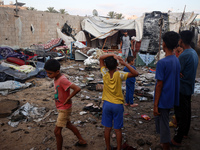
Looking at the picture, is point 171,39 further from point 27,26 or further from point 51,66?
point 27,26

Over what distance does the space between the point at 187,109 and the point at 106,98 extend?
135 centimetres

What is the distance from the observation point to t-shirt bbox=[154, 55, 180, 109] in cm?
188

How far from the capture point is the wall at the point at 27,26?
929cm

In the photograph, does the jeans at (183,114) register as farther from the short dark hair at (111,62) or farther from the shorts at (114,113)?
the short dark hair at (111,62)

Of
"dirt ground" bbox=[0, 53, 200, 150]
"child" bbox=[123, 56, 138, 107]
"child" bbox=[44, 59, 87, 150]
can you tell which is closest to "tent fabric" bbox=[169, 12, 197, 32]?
"dirt ground" bbox=[0, 53, 200, 150]

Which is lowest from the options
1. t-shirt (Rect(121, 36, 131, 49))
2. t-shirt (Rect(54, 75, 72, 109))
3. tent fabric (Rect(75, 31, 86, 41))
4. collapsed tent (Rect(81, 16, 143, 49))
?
t-shirt (Rect(54, 75, 72, 109))

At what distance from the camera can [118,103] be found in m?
2.05

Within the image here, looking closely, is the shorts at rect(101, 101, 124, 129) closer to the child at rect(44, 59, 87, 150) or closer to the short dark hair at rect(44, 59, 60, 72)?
the child at rect(44, 59, 87, 150)

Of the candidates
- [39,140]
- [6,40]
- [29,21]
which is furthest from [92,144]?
[29,21]

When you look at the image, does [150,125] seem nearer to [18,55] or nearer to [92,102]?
[92,102]

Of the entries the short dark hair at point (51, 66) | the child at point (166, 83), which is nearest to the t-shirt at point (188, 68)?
the child at point (166, 83)

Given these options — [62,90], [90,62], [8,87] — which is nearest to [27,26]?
[90,62]

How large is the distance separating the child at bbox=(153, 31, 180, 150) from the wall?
10.0 m

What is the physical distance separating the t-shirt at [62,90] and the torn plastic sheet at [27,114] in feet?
5.49
